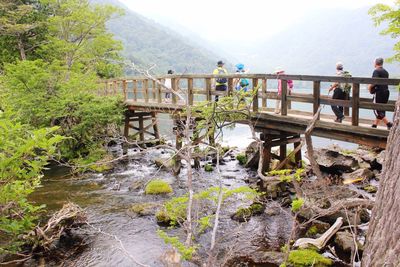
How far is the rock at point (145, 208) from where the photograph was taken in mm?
9680

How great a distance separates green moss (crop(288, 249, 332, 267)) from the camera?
625 centimetres

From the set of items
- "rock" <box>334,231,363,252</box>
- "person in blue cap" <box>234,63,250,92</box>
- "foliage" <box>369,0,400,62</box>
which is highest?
"foliage" <box>369,0,400,62</box>

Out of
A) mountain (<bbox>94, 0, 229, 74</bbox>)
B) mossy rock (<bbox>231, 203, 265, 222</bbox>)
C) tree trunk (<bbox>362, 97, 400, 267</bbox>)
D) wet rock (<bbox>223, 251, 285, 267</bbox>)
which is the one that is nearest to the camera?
tree trunk (<bbox>362, 97, 400, 267</bbox>)

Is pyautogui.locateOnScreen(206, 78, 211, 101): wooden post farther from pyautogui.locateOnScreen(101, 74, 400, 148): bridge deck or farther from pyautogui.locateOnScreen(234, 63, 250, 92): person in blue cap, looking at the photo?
pyautogui.locateOnScreen(234, 63, 250, 92): person in blue cap

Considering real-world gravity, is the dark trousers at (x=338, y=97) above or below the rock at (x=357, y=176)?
above

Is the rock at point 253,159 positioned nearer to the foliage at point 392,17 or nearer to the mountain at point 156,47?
the foliage at point 392,17

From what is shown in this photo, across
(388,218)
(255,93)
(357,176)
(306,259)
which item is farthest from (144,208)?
(388,218)

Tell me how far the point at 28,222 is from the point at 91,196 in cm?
507

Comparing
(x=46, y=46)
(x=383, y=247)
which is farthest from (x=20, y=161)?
(x=46, y=46)

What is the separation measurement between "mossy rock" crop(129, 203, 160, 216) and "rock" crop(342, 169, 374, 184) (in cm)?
642

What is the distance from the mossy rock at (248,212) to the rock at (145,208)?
2.24 metres

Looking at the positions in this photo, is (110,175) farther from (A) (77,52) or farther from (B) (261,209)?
(A) (77,52)

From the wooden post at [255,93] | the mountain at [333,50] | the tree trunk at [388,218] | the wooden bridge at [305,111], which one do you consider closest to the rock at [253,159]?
the wooden bridge at [305,111]

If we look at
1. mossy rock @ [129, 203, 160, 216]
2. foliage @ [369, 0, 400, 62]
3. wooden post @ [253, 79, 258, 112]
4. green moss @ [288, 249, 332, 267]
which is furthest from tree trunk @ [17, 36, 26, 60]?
foliage @ [369, 0, 400, 62]
